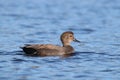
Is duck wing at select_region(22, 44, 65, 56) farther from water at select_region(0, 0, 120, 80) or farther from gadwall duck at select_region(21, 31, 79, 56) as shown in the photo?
water at select_region(0, 0, 120, 80)

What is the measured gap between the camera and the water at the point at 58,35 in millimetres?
16672

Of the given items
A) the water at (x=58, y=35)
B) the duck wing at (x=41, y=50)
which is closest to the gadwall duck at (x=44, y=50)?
the duck wing at (x=41, y=50)

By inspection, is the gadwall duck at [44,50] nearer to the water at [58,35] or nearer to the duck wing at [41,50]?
the duck wing at [41,50]

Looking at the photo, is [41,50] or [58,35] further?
[58,35]

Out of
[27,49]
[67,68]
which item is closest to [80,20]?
[27,49]

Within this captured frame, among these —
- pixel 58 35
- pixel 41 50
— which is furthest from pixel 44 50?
pixel 58 35

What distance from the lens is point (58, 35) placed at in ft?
79.2

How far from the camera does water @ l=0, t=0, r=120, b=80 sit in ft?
54.7

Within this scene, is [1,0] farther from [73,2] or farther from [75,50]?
[75,50]

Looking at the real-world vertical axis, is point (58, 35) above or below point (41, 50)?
above

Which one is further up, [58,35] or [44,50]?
[58,35]

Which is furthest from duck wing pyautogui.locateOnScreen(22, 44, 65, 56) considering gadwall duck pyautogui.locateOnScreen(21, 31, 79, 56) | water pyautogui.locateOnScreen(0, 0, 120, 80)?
water pyautogui.locateOnScreen(0, 0, 120, 80)

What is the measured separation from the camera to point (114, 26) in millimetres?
26562

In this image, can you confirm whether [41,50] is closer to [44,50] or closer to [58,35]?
[44,50]
